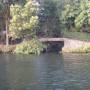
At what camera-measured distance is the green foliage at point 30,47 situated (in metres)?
79.0

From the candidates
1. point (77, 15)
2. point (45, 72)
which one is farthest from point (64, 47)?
point (45, 72)

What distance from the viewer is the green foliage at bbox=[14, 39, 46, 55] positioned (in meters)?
79.0

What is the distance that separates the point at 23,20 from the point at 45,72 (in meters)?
27.6

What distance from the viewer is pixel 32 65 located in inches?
2431

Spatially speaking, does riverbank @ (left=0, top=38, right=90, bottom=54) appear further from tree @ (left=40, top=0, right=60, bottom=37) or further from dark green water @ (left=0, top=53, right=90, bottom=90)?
tree @ (left=40, top=0, right=60, bottom=37)

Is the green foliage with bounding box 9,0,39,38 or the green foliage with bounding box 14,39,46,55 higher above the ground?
the green foliage with bounding box 9,0,39,38

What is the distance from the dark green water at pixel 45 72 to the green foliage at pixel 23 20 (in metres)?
7.54

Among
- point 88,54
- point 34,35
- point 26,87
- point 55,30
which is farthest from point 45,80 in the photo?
point 55,30

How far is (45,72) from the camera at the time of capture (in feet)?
180

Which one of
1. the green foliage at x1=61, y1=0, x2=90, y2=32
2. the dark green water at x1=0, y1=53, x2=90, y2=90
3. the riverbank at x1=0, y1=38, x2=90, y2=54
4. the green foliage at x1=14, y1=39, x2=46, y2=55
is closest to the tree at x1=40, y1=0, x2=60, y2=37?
the green foliage at x1=61, y1=0, x2=90, y2=32

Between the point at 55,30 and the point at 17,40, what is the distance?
273 inches

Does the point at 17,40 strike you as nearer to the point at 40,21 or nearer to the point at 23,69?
the point at 40,21

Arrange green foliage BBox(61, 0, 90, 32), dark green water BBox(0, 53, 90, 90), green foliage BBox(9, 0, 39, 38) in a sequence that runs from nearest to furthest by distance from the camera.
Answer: dark green water BBox(0, 53, 90, 90) → green foliage BBox(9, 0, 39, 38) → green foliage BBox(61, 0, 90, 32)

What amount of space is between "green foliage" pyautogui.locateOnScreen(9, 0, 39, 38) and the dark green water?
297 inches
